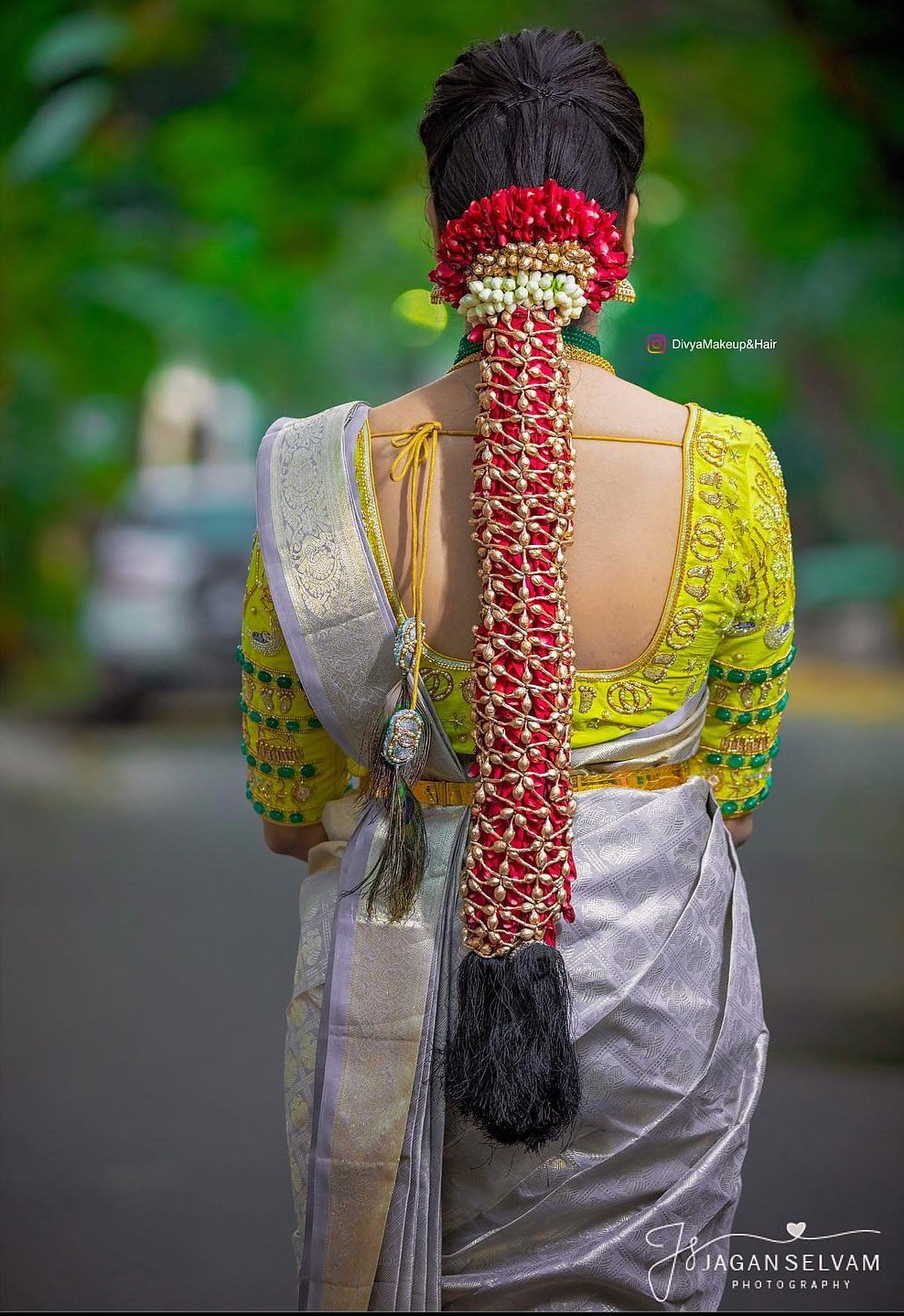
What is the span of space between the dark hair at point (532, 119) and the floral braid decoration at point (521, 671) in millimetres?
28

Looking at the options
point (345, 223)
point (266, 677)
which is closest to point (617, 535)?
point (266, 677)

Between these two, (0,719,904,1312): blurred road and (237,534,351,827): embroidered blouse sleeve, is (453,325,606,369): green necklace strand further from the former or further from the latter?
(0,719,904,1312): blurred road

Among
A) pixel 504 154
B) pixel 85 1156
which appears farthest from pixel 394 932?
pixel 85 1156

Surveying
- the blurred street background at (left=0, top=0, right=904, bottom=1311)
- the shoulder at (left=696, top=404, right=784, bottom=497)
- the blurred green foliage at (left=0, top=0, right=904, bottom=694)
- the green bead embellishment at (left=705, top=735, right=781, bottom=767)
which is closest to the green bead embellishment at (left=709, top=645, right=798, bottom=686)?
the green bead embellishment at (left=705, top=735, right=781, bottom=767)

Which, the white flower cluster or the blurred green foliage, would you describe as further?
the blurred green foliage

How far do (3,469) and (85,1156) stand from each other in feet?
16.3

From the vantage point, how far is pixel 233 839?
15.0 feet

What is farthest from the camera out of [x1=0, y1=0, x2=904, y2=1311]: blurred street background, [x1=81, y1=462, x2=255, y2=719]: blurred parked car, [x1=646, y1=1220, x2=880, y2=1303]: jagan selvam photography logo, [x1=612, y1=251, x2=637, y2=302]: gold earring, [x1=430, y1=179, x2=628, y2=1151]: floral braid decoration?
[x1=81, y1=462, x2=255, y2=719]: blurred parked car

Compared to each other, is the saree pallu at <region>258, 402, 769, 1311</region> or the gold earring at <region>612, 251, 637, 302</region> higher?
the gold earring at <region>612, 251, 637, 302</region>

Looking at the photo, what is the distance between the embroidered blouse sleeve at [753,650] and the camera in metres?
1.37

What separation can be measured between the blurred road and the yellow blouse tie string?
52.1 inches

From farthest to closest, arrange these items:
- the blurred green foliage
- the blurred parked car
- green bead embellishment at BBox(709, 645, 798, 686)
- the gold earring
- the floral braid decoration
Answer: the blurred parked car, the blurred green foliage, green bead embellishment at BBox(709, 645, 798, 686), the gold earring, the floral braid decoration

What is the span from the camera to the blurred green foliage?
5383 mm

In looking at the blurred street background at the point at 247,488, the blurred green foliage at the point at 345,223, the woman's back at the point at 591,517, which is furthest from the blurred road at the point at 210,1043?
the blurred green foliage at the point at 345,223
